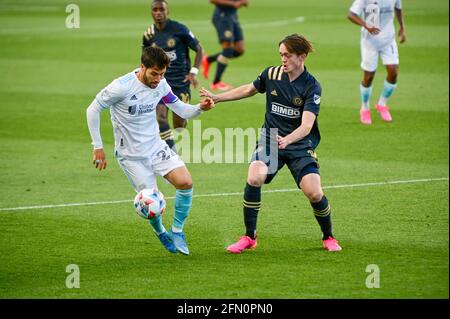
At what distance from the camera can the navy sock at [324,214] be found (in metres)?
8.87

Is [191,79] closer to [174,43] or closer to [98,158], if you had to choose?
[174,43]

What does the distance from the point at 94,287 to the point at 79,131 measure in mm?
8483

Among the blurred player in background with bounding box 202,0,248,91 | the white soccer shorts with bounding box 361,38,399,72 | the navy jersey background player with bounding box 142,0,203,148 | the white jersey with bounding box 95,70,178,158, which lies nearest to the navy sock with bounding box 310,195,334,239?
the white jersey with bounding box 95,70,178,158

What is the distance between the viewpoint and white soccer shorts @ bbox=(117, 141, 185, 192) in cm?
902

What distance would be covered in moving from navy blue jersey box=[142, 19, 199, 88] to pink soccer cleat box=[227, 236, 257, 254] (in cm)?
483

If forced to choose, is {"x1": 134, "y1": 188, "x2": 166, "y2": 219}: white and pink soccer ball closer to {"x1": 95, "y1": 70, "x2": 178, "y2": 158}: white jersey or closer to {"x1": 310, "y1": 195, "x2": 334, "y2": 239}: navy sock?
{"x1": 95, "y1": 70, "x2": 178, "y2": 158}: white jersey

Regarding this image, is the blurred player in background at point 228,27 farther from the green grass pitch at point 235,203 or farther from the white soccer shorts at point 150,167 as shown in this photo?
the white soccer shorts at point 150,167

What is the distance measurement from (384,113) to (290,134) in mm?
8112

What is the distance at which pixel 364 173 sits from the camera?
12727mm

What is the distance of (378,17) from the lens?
16.1 meters

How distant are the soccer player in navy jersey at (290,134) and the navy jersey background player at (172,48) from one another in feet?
13.6

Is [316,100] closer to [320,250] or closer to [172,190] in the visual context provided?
[320,250]

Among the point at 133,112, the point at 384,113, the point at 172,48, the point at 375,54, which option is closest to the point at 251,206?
the point at 133,112
